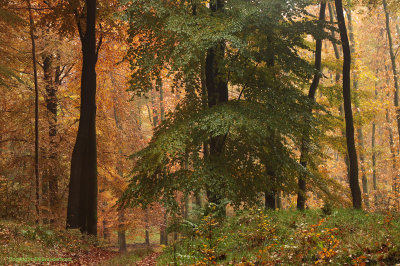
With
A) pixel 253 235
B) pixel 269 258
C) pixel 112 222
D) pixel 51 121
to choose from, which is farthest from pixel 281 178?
pixel 112 222

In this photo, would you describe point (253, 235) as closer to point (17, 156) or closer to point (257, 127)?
point (257, 127)

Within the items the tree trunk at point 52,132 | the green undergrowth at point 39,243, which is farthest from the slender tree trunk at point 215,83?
the tree trunk at point 52,132

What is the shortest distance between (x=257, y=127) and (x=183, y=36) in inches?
128

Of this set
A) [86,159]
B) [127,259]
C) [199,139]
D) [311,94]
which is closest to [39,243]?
[127,259]

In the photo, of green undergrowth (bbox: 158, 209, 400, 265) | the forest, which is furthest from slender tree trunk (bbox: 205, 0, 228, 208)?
green undergrowth (bbox: 158, 209, 400, 265)

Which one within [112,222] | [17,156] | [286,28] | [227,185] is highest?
[286,28]

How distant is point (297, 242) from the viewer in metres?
5.85

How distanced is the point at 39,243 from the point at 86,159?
3745 millimetres

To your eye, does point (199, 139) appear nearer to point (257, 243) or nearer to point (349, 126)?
point (257, 243)

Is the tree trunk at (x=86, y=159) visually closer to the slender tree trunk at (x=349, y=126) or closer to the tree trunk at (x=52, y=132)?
the tree trunk at (x=52, y=132)

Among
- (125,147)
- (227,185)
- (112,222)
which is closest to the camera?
(227,185)

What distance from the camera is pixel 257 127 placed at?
925 cm

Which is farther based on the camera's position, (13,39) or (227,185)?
(13,39)

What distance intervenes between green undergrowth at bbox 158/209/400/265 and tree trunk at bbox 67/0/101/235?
475 cm
